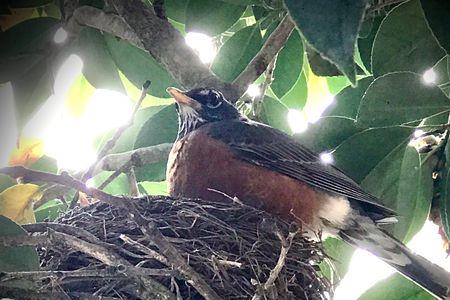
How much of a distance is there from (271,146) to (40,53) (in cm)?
95

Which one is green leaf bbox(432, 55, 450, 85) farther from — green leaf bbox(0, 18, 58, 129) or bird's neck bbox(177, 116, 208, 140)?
green leaf bbox(0, 18, 58, 129)

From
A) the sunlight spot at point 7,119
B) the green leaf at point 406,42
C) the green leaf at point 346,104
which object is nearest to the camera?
the sunlight spot at point 7,119

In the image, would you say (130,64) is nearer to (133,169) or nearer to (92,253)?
(133,169)

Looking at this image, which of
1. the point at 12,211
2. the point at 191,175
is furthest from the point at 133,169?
the point at 12,211

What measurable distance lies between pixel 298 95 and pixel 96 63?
834mm

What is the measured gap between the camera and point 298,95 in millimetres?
2906

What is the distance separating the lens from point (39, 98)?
2.09 metres

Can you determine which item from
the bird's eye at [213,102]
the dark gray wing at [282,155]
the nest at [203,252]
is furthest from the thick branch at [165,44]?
the nest at [203,252]

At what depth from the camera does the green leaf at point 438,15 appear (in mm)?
1684

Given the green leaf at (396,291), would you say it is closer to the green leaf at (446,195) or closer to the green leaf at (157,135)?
the green leaf at (446,195)

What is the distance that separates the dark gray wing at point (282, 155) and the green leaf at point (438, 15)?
0.79 m

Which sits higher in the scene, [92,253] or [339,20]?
[339,20]

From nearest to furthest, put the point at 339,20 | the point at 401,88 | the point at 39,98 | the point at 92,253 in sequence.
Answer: the point at 339,20 < the point at 92,253 < the point at 401,88 < the point at 39,98

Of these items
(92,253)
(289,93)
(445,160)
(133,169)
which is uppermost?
(289,93)
